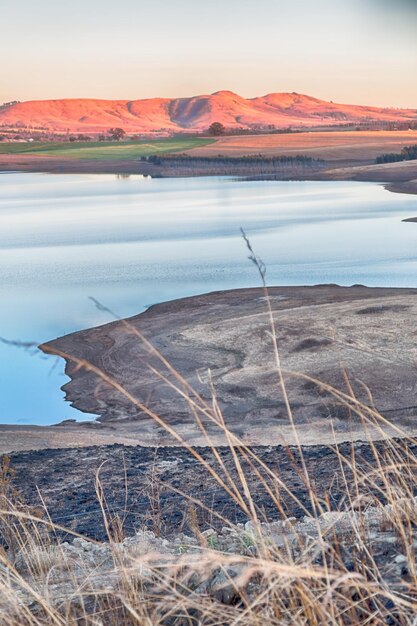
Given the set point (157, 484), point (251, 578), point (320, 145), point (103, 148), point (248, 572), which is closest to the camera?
point (248, 572)

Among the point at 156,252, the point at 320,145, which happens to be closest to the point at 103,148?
the point at 320,145

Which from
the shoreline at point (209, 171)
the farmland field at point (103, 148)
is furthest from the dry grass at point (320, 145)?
the shoreline at point (209, 171)

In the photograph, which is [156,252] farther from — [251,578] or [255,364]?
[251,578]

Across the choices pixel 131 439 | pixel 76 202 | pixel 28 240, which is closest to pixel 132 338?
pixel 131 439

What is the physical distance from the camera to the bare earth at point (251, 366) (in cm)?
1128

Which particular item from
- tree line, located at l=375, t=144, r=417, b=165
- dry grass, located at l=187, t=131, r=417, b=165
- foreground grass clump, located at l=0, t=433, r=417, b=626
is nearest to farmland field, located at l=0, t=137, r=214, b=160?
dry grass, located at l=187, t=131, r=417, b=165

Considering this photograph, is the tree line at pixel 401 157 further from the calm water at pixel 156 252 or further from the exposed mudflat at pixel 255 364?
the exposed mudflat at pixel 255 364

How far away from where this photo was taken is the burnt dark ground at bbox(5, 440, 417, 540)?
572 cm

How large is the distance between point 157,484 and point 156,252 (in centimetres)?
2383

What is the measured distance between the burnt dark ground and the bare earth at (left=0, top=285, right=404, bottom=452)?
1174 mm

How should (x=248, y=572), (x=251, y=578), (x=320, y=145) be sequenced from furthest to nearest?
(x=320, y=145)
(x=251, y=578)
(x=248, y=572)

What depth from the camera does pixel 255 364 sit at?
1443 centimetres

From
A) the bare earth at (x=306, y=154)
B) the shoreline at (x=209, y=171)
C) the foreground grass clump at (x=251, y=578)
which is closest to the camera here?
the foreground grass clump at (x=251, y=578)

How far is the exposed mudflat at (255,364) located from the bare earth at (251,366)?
0.06 feet
